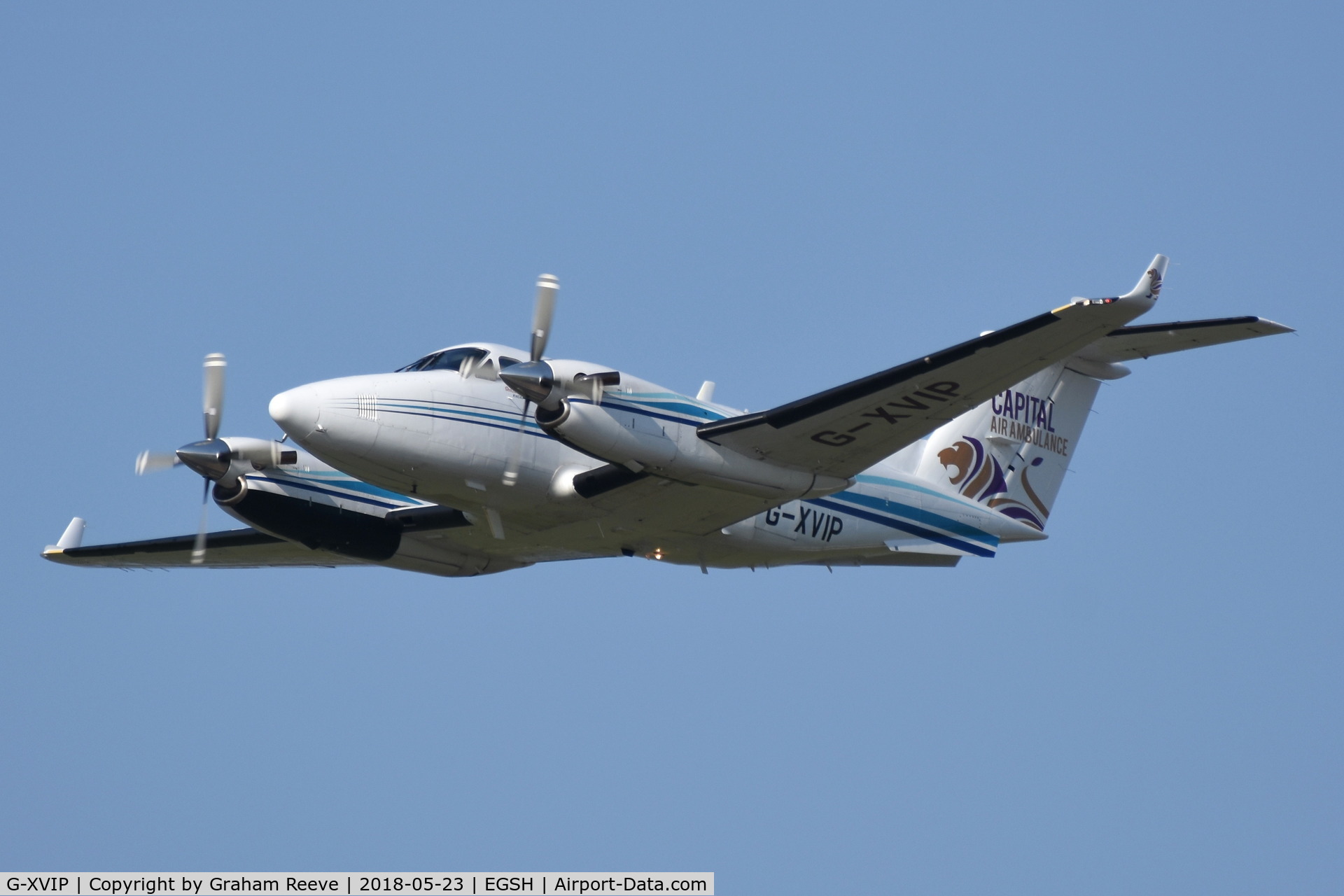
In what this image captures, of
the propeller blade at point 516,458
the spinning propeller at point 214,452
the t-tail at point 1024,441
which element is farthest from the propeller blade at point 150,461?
the t-tail at point 1024,441

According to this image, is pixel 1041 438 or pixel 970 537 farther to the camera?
pixel 1041 438

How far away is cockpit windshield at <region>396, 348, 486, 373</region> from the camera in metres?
15.0

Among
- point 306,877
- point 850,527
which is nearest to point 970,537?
point 850,527

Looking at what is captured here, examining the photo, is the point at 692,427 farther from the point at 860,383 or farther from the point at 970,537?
the point at 970,537

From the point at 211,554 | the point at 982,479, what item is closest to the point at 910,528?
the point at 982,479

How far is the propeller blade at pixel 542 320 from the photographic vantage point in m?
14.7

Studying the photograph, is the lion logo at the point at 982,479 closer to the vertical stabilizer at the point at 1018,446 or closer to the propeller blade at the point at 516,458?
the vertical stabilizer at the point at 1018,446

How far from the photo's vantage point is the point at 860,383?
45.2 feet

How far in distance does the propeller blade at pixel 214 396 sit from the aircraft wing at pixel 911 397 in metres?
6.10

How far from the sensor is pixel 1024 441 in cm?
1939

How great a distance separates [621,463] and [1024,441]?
7.58 m

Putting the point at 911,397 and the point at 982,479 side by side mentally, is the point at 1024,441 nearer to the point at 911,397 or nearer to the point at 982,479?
the point at 982,479

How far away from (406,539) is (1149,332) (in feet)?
31.5

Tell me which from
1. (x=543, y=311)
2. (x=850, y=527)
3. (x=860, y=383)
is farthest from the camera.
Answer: (x=850, y=527)
